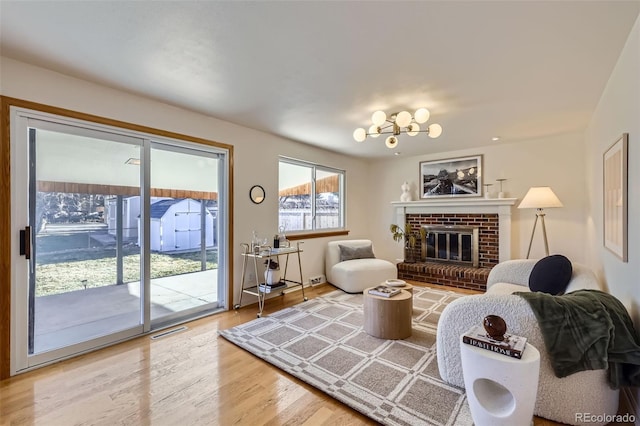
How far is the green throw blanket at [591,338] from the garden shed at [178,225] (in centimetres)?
330

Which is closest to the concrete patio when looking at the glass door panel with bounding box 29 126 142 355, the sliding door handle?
the glass door panel with bounding box 29 126 142 355

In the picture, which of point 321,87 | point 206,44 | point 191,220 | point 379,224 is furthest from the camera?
point 379,224

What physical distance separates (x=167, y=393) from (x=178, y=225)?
72.4 inches

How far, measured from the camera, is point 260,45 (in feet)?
Answer: 6.31

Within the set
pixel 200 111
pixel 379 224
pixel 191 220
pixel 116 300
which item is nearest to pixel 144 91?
pixel 200 111

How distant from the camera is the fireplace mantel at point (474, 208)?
4.54 metres

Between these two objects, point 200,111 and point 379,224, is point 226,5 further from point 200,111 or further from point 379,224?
point 379,224

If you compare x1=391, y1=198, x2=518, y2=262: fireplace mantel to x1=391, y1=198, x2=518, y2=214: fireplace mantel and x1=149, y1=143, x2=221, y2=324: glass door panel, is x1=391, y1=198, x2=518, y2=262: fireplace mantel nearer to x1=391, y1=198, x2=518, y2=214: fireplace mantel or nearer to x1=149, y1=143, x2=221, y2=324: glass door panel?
x1=391, y1=198, x2=518, y2=214: fireplace mantel

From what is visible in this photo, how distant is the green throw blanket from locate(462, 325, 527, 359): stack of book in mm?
192

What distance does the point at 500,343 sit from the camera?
1.53 meters

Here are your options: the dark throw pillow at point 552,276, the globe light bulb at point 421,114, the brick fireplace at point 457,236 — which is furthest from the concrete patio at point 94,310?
the brick fireplace at point 457,236

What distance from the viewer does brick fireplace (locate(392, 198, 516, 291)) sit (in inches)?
180

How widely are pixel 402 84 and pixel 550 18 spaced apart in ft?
3.38

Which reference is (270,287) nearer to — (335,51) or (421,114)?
(421,114)
